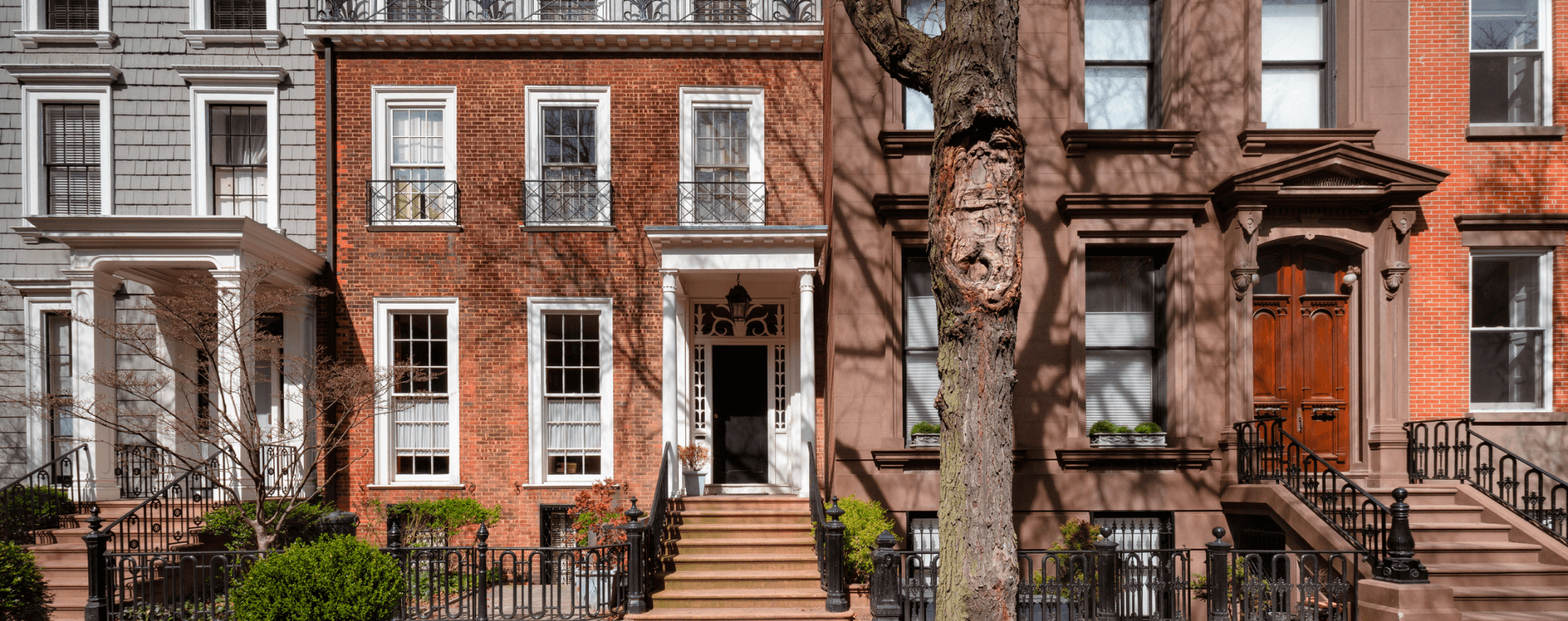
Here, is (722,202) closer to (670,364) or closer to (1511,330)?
(670,364)

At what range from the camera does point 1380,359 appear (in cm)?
1032

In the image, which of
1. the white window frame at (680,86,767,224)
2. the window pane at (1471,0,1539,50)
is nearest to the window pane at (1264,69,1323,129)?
the window pane at (1471,0,1539,50)

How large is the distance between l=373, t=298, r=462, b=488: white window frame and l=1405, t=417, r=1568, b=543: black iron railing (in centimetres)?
1345

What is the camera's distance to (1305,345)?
1070cm

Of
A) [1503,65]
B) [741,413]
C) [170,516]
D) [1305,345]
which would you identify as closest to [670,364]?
[741,413]

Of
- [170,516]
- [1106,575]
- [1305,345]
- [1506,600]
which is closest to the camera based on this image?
[1106,575]

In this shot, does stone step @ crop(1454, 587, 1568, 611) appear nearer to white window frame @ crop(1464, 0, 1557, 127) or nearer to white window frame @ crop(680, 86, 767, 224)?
white window frame @ crop(1464, 0, 1557, 127)

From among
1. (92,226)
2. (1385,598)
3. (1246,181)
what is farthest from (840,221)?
(92,226)

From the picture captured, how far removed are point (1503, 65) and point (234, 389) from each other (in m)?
18.7

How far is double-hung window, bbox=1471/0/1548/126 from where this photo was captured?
11.1 meters

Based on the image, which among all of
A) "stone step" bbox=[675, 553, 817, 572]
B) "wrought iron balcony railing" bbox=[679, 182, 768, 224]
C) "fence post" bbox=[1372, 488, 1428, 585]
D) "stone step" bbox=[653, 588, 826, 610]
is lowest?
"stone step" bbox=[653, 588, 826, 610]

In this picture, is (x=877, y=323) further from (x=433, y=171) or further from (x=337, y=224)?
(x=337, y=224)

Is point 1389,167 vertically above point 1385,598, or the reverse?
point 1389,167

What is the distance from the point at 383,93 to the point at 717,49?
5.37m
